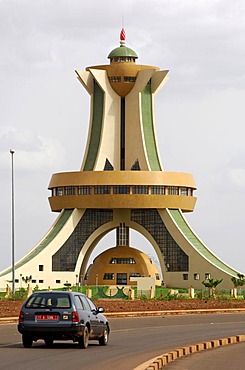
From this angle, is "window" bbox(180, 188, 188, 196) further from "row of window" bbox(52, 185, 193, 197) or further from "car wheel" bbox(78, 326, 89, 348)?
"car wheel" bbox(78, 326, 89, 348)

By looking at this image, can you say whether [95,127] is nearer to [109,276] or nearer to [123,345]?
[109,276]

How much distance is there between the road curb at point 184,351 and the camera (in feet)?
66.2

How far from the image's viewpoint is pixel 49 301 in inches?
965

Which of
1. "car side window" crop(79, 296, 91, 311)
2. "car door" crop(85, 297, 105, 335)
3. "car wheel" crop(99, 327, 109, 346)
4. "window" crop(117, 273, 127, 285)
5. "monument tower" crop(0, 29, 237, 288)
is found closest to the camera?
"car side window" crop(79, 296, 91, 311)

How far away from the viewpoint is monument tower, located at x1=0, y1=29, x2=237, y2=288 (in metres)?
86.4

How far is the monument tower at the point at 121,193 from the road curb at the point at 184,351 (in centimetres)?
5639

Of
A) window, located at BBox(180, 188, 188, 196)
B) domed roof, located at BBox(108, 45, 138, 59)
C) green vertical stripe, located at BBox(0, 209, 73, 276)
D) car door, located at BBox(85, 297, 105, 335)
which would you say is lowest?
car door, located at BBox(85, 297, 105, 335)

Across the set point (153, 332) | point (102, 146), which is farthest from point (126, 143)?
point (153, 332)

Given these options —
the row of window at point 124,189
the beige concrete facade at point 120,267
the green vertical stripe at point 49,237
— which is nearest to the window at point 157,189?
the row of window at point 124,189

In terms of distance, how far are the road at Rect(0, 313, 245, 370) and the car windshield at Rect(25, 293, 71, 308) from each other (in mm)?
1042

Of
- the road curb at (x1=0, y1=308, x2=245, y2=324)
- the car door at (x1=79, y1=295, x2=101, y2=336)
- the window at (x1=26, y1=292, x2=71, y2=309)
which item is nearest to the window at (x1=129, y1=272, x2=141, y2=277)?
the road curb at (x1=0, y1=308, x2=245, y2=324)

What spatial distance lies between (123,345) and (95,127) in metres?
64.9

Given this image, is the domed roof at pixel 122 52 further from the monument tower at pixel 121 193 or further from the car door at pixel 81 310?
the car door at pixel 81 310

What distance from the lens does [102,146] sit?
89.5 meters
